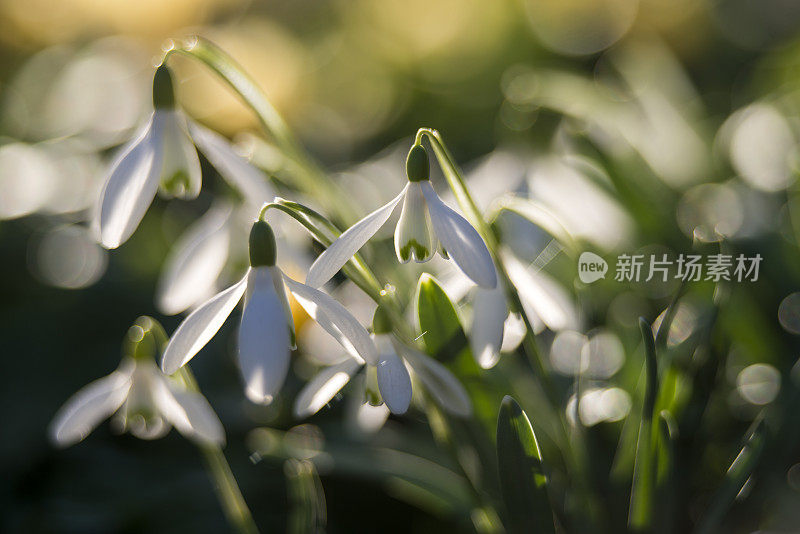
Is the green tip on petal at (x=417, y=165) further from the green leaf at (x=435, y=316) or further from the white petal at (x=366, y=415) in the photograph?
the white petal at (x=366, y=415)

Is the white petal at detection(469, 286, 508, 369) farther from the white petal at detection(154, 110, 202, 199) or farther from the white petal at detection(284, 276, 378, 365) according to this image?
the white petal at detection(154, 110, 202, 199)

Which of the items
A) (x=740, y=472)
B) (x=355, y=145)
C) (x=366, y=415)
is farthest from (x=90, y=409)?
(x=355, y=145)

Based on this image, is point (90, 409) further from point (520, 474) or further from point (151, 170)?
point (520, 474)

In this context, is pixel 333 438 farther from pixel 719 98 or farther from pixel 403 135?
pixel 719 98

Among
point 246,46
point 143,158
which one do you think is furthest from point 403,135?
point 143,158

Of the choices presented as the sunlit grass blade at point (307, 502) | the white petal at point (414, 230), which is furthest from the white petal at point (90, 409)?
the white petal at point (414, 230)
